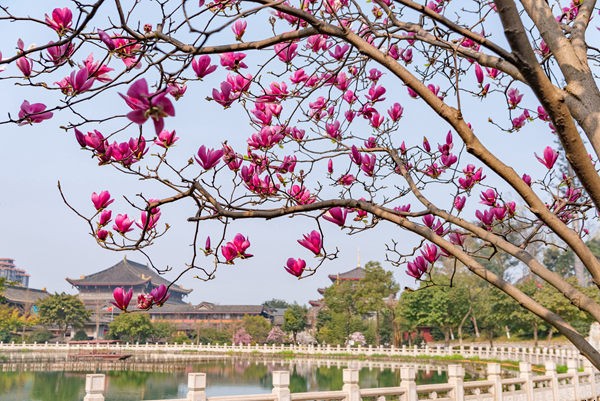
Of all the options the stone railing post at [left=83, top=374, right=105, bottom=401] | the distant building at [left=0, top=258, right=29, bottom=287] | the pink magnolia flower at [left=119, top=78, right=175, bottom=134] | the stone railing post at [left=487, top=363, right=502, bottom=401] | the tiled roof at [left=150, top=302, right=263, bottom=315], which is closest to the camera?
the pink magnolia flower at [left=119, top=78, right=175, bottom=134]

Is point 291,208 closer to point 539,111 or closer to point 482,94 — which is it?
point 482,94

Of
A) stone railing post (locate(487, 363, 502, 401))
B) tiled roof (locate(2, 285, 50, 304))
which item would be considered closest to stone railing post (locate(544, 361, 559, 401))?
stone railing post (locate(487, 363, 502, 401))

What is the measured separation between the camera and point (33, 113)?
1708 mm

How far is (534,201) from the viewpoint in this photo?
1951 mm

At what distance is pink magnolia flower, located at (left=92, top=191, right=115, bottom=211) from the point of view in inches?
85.3

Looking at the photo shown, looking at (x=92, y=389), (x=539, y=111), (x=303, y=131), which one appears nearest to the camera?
(x=303, y=131)

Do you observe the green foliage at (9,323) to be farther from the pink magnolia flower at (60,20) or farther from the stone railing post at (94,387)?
the pink magnolia flower at (60,20)

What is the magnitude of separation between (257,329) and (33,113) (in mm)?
40267

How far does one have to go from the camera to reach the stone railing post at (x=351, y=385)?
→ 745 cm

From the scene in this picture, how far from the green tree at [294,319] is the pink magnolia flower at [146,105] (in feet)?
133

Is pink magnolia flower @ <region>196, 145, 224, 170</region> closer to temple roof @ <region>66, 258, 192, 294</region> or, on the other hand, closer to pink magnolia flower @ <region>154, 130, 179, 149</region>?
pink magnolia flower @ <region>154, 130, 179, 149</region>

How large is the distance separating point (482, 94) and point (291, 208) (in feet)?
5.51

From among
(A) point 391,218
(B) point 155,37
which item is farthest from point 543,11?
(B) point 155,37

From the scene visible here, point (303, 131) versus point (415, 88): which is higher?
point (303, 131)
